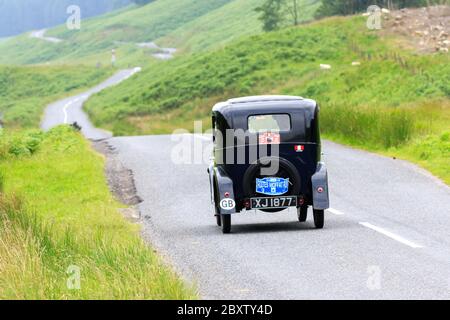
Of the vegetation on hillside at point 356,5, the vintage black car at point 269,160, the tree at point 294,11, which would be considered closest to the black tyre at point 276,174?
the vintage black car at point 269,160

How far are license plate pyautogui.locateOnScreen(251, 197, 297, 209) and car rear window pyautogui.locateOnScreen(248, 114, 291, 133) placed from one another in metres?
0.99

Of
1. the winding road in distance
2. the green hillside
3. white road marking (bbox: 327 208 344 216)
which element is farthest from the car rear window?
the green hillside

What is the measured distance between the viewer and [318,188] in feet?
47.1

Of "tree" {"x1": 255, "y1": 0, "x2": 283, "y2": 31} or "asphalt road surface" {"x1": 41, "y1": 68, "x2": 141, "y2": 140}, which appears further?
"tree" {"x1": 255, "y1": 0, "x2": 283, "y2": 31}

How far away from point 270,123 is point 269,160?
0.62 meters

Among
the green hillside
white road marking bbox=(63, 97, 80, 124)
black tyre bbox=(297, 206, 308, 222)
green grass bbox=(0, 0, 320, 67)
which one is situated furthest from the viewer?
green grass bbox=(0, 0, 320, 67)

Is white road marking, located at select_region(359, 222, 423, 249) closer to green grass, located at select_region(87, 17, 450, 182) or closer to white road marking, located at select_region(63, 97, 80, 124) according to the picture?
green grass, located at select_region(87, 17, 450, 182)

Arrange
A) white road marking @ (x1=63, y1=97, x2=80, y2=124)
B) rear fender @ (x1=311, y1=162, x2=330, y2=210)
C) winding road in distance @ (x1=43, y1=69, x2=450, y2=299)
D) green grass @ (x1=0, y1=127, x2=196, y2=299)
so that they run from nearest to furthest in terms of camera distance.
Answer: green grass @ (x1=0, y1=127, x2=196, y2=299)
winding road in distance @ (x1=43, y1=69, x2=450, y2=299)
rear fender @ (x1=311, y1=162, x2=330, y2=210)
white road marking @ (x1=63, y1=97, x2=80, y2=124)

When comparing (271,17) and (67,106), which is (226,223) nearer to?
(67,106)

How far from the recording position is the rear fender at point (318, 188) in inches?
561

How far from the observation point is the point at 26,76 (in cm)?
10619

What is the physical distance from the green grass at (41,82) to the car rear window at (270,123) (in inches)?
2663

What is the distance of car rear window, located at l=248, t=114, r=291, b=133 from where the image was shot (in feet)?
48.1
